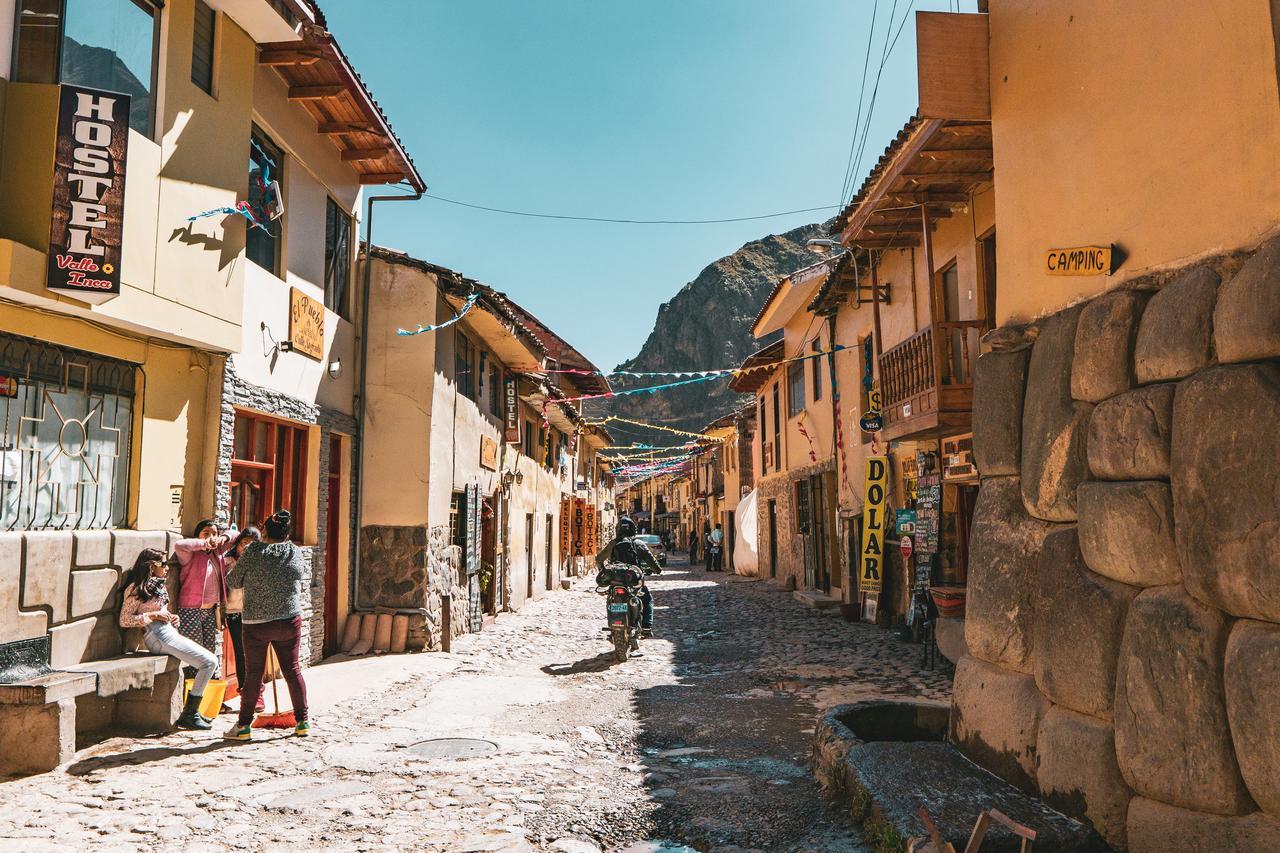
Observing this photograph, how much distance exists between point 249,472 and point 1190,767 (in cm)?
856

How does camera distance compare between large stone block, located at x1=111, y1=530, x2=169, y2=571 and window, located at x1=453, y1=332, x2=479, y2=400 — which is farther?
window, located at x1=453, y1=332, x2=479, y2=400

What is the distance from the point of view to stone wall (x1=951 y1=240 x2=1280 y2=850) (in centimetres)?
317

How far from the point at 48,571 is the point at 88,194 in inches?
106

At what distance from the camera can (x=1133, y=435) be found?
387 centimetres

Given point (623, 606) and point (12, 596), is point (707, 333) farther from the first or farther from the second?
point (12, 596)

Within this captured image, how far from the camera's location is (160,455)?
23.8 ft

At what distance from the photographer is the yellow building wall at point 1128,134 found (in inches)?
142

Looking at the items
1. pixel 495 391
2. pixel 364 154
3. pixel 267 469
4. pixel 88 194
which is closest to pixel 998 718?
pixel 88 194

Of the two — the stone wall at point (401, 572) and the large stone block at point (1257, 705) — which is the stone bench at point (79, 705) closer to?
the stone wall at point (401, 572)

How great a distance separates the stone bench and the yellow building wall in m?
6.69

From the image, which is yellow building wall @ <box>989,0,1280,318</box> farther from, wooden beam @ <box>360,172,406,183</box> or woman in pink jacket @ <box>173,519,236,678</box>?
wooden beam @ <box>360,172,406,183</box>

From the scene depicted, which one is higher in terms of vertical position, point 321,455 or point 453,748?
point 321,455

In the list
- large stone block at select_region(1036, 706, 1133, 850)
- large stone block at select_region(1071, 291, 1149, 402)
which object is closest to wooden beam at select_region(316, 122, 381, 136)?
large stone block at select_region(1071, 291, 1149, 402)

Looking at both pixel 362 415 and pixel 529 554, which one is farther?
pixel 529 554
